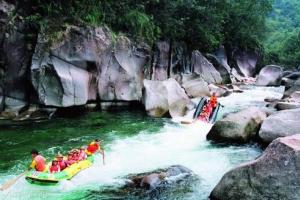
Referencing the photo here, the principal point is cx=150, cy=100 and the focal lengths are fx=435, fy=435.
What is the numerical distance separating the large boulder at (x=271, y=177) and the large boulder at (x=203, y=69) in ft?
68.4

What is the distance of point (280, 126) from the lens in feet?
42.2

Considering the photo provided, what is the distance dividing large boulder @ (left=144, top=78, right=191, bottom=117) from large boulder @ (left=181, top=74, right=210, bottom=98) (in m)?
3.09

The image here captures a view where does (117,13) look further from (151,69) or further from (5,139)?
(5,139)

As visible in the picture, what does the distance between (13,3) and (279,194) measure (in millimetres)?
13808

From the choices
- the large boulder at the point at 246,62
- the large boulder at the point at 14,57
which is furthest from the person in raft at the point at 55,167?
the large boulder at the point at 246,62

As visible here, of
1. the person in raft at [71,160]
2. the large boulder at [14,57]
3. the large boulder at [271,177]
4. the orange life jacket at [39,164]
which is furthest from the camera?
the large boulder at [14,57]

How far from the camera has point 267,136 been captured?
13086 mm

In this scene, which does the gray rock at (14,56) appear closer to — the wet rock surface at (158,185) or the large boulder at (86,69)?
the large boulder at (86,69)

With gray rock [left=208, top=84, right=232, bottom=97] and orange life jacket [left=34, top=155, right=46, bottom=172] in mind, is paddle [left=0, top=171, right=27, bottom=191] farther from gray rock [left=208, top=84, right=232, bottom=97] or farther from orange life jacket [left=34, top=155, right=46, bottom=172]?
gray rock [left=208, top=84, right=232, bottom=97]

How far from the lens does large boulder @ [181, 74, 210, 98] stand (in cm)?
2239

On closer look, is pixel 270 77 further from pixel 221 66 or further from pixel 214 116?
pixel 214 116

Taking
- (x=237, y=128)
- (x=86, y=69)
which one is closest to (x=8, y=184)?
(x=237, y=128)

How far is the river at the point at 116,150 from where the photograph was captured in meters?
9.92

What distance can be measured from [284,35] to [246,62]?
31.5 metres
